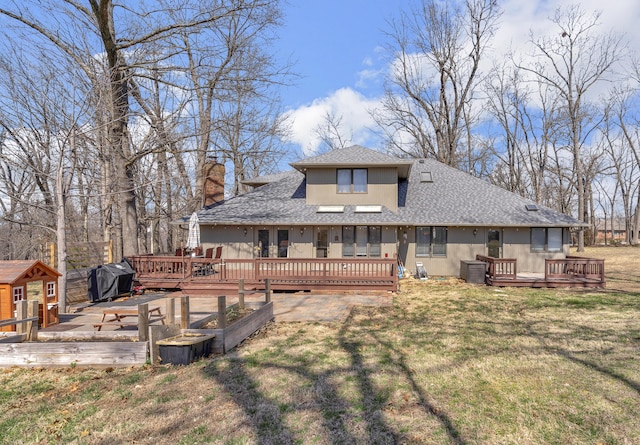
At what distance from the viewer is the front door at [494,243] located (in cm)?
1662

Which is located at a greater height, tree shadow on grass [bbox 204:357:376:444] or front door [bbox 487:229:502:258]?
front door [bbox 487:229:502:258]

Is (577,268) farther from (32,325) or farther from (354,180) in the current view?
(32,325)

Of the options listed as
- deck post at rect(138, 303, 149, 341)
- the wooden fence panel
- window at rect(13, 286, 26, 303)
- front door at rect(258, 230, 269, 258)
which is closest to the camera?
the wooden fence panel

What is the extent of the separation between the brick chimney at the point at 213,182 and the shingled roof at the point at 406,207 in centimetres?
205

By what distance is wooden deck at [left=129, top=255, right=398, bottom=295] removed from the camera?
1311 cm

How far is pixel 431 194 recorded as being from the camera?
18.7m

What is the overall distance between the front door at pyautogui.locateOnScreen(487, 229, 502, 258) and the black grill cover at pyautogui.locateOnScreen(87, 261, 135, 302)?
15116 millimetres

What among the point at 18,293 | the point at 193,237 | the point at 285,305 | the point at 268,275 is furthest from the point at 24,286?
the point at 268,275

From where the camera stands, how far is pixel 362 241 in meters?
16.1

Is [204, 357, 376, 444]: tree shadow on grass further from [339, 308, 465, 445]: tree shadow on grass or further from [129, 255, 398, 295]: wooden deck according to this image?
[129, 255, 398, 295]: wooden deck

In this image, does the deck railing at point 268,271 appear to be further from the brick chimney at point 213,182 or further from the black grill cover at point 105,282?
the brick chimney at point 213,182

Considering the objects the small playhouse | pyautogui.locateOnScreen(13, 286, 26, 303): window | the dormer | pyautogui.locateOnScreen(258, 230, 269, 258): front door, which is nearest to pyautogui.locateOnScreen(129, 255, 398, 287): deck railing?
pyautogui.locateOnScreen(258, 230, 269, 258): front door

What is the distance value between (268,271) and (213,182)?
28.8ft

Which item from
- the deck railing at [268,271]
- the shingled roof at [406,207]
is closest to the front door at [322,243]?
the shingled roof at [406,207]
